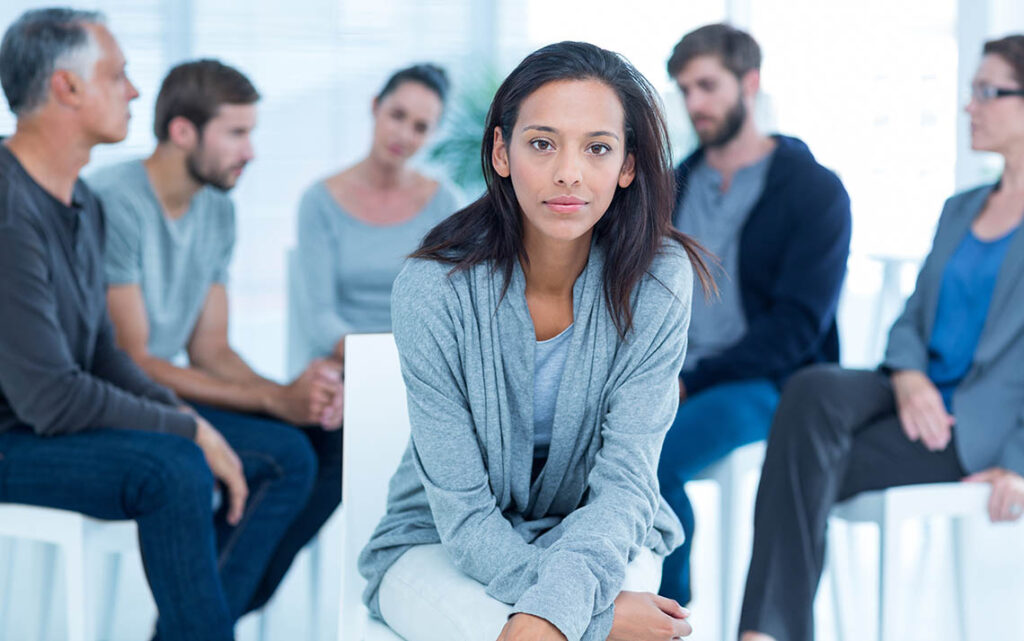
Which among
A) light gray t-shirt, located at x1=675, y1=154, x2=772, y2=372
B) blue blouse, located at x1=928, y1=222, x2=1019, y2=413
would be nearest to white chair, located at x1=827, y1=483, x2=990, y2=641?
blue blouse, located at x1=928, y1=222, x2=1019, y2=413

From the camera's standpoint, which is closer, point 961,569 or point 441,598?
point 441,598

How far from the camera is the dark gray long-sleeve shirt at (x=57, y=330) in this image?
6.15 feet

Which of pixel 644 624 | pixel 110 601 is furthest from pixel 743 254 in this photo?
pixel 110 601

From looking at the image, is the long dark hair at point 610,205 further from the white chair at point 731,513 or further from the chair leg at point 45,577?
the chair leg at point 45,577

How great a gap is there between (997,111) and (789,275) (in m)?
0.56

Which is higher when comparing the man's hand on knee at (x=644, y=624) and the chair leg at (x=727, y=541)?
the man's hand on knee at (x=644, y=624)

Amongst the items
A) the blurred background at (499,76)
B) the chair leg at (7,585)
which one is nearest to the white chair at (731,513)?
the chair leg at (7,585)

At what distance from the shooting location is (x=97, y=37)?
2141mm

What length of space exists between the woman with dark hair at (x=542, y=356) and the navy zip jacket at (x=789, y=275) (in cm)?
94

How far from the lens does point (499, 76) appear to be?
4.53m

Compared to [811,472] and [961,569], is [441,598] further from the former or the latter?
[961,569]

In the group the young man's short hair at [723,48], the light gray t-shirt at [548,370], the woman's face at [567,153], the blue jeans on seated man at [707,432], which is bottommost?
the blue jeans on seated man at [707,432]

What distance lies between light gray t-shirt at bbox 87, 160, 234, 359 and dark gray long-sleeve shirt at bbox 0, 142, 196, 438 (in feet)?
0.64

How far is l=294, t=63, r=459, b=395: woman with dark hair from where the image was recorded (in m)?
2.73
